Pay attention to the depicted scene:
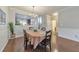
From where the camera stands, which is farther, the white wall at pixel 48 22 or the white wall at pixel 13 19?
the white wall at pixel 48 22

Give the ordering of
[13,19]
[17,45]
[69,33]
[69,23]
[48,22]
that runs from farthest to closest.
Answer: [69,33] < [69,23] < [17,45] < [48,22] < [13,19]

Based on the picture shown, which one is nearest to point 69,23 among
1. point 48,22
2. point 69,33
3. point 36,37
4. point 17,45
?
point 69,33

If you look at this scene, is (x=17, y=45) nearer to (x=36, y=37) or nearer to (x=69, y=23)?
(x=36, y=37)

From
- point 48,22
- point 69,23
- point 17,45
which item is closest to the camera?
point 48,22

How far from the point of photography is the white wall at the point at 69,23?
3.81 meters

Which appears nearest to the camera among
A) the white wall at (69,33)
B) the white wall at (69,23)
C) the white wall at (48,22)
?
the white wall at (48,22)

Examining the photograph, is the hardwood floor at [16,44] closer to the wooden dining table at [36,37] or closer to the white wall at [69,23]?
the wooden dining table at [36,37]

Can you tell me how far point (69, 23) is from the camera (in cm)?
448

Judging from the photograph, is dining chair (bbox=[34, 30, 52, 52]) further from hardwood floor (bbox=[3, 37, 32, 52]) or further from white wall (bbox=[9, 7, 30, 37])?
white wall (bbox=[9, 7, 30, 37])

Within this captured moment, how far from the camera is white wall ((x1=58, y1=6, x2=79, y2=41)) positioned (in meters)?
3.81

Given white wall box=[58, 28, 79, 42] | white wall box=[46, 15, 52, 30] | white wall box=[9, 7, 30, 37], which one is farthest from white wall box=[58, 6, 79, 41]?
white wall box=[9, 7, 30, 37]

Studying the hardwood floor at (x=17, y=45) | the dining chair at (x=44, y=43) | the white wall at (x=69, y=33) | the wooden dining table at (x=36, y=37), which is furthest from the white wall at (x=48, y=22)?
the hardwood floor at (x=17, y=45)
